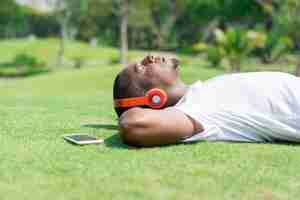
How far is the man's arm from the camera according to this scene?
352cm

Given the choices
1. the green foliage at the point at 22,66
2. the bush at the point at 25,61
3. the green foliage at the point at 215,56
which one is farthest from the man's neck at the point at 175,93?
the bush at the point at 25,61

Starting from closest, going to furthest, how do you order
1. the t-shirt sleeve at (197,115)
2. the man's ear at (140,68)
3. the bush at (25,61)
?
1. the t-shirt sleeve at (197,115)
2. the man's ear at (140,68)
3. the bush at (25,61)

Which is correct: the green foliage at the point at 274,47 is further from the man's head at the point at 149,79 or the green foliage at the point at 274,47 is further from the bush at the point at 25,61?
the man's head at the point at 149,79

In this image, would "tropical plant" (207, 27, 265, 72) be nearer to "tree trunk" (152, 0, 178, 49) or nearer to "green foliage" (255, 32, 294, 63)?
"green foliage" (255, 32, 294, 63)

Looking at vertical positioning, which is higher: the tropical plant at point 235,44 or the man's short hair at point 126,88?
the man's short hair at point 126,88

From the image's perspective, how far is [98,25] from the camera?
190 ft

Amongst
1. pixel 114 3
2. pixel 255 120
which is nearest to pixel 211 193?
pixel 255 120

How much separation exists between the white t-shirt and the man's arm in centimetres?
15

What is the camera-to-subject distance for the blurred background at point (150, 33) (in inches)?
925

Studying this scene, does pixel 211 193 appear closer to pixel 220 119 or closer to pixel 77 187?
pixel 77 187

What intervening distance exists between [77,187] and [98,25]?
5626 cm

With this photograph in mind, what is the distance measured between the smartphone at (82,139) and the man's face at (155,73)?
0.55 meters

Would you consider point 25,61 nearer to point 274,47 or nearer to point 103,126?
point 274,47

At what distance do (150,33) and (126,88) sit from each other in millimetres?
53094
